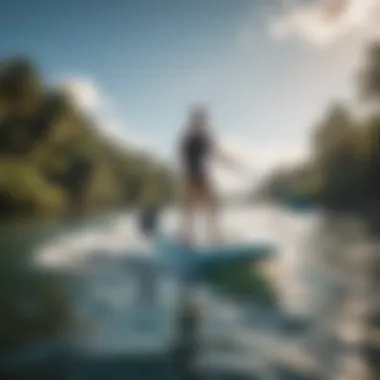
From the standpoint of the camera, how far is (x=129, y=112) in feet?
4.70

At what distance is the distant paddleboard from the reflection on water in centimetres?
2

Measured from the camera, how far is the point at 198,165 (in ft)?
4.66

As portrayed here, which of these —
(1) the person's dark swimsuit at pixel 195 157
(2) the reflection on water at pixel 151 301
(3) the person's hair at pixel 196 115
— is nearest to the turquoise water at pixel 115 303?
(2) the reflection on water at pixel 151 301

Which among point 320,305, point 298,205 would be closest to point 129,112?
point 298,205

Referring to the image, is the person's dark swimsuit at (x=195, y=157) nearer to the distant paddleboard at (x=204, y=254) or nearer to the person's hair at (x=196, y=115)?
the person's hair at (x=196, y=115)

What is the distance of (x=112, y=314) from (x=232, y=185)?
0.42 metres

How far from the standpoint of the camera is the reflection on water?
1.33m

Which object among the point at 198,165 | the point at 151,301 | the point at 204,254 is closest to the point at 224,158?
the point at 198,165

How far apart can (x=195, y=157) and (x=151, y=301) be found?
366 millimetres

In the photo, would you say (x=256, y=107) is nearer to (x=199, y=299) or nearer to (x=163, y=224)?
(x=163, y=224)

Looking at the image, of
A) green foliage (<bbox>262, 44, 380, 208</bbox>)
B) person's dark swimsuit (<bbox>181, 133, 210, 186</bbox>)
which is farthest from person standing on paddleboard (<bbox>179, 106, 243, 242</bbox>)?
green foliage (<bbox>262, 44, 380, 208</bbox>)

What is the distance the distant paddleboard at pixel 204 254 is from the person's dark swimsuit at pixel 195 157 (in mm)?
159

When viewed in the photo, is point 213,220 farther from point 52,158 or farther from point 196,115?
point 52,158

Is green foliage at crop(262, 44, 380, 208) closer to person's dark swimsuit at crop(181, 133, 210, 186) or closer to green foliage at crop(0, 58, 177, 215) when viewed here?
person's dark swimsuit at crop(181, 133, 210, 186)
